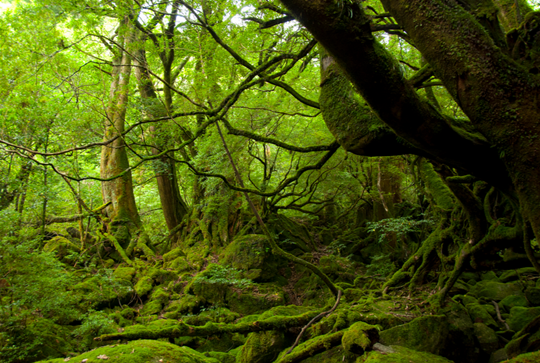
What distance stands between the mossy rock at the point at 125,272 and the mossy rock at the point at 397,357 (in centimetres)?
730

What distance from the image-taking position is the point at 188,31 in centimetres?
628

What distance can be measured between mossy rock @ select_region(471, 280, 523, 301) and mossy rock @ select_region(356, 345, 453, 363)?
11.2ft

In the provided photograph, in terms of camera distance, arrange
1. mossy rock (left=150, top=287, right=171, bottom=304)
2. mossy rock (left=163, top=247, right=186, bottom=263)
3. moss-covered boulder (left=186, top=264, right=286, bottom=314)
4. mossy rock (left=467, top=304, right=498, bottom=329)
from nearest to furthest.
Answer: mossy rock (left=467, top=304, right=498, bottom=329) < moss-covered boulder (left=186, top=264, right=286, bottom=314) < mossy rock (left=150, top=287, right=171, bottom=304) < mossy rock (left=163, top=247, right=186, bottom=263)

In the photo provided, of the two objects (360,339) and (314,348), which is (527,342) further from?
(314,348)

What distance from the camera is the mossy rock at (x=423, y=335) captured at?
12.1 ft

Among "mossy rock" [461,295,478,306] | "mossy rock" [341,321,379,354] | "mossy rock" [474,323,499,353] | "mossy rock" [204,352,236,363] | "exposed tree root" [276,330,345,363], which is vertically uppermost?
"mossy rock" [341,321,379,354]

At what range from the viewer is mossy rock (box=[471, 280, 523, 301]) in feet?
18.0

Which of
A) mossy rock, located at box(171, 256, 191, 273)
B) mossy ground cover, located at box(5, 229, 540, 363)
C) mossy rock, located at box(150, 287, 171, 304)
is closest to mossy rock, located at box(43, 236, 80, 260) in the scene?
mossy ground cover, located at box(5, 229, 540, 363)

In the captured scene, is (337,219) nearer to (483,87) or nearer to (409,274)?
(409,274)

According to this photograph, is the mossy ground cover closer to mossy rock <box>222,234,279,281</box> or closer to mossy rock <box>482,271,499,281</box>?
mossy rock <box>482,271,499,281</box>

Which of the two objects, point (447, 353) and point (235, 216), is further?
point (235, 216)

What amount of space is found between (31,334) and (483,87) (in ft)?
20.4

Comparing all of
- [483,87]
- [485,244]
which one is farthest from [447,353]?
[483,87]

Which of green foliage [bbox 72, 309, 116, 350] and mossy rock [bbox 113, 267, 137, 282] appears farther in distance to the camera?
mossy rock [bbox 113, 267, 137, 282]
